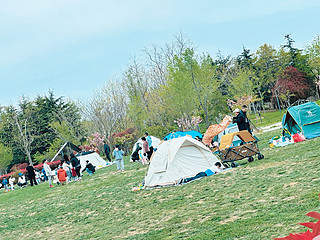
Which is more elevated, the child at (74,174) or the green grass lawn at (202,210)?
the child at (74,174)

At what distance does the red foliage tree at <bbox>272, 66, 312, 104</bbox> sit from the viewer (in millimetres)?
45625

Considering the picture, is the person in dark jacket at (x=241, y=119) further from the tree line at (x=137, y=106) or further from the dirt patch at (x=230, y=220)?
the tree line at (x=137, y=106)

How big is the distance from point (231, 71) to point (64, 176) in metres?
30.6

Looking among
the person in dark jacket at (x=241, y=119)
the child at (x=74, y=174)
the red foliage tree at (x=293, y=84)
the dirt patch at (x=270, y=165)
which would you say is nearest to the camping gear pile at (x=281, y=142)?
the person in dark jacket at (x=241, y=119)

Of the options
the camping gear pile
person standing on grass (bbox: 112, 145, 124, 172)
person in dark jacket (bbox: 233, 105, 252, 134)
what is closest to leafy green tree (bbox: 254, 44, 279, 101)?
person standing on grass (bbox: 112, 145, 124, 172)

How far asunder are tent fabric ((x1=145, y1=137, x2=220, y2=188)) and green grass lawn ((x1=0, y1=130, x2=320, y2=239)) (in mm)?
668

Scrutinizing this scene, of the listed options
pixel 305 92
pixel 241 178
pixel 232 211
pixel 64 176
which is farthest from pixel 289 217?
pixel 305 92

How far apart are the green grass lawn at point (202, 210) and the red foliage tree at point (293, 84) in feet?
121

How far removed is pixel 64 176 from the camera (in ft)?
64.6

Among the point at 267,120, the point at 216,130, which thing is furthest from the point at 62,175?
the point at 267,120

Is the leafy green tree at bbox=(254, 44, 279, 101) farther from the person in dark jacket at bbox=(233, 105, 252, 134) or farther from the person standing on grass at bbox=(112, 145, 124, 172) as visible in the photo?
the person in dark jacket at bbox=(233, 105, 252, 134)

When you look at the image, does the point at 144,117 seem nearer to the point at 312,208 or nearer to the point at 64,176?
the point at 64,176

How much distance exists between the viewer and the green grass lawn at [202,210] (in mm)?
5410

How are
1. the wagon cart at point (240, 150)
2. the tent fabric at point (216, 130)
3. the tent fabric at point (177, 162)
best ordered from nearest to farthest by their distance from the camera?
the wagon cart at point (240, 150) → the tent fabric at point (177, 162) → the tent fabric at point (216, 130)
